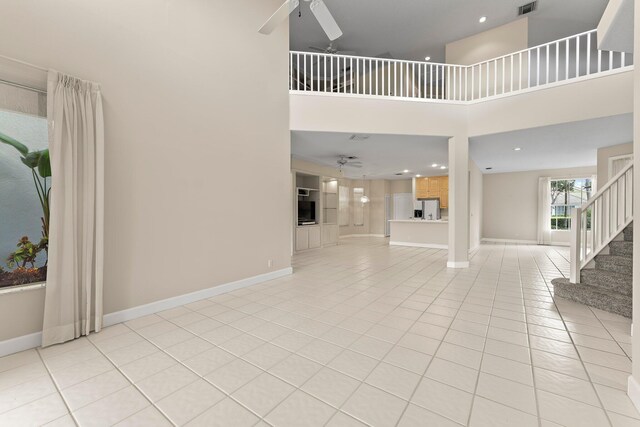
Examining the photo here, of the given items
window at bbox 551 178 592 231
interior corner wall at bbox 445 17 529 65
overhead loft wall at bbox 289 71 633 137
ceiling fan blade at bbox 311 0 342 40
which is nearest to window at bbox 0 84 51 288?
ceiling fan blade at bbox 311 0 342 40

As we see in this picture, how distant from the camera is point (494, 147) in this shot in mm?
6297

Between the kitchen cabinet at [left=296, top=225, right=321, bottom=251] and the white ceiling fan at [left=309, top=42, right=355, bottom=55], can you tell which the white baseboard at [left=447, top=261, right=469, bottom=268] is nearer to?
the kitchen cabinet at [left=296, top=225, right=321, bottom=251]

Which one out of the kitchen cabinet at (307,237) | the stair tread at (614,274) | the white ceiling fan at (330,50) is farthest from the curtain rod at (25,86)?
the stair tread at (614,274)

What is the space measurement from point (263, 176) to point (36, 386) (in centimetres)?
324

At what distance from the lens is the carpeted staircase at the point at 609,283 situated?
3008 millimetres

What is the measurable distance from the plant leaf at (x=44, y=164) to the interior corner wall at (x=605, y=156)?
9.85 meters

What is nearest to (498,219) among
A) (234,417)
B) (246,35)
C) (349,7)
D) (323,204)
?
(323,204)

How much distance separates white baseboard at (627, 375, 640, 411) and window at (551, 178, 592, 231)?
9.80m

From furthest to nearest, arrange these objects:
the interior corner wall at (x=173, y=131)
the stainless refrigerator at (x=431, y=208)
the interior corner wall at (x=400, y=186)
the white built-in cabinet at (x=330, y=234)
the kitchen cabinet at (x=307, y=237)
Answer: the interior corner wall at (x=400, y=186), the stainless refrigerator at (x=431, y=208), the white built-in cabinet at (x=330, y=234), the kitchen cabinet at (x=307, y=237), the interior corner wall at (x=173, y=131)

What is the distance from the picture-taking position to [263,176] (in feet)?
14.1

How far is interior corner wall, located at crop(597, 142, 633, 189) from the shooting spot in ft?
19.4

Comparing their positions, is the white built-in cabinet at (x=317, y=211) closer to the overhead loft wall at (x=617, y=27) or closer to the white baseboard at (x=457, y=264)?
the white baseboard at (x=457, y=264)

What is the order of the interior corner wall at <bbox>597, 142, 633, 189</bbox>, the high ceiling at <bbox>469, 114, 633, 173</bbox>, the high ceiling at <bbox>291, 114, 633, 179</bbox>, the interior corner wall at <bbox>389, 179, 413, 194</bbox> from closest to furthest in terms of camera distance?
1. the high ceiling at <bbox>469, 114, 633, 173</bbox>
2. the high ceiling at <bbox>291, 114, 633, 179</bbox>
3. the interior corner wall at <bbox>597, 142, 633, 189</bbox>
4. the interior corner wall at <bbox>389, 179, 413, 194</bbox>

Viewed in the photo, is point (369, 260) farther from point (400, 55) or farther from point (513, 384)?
point (400, 55)
